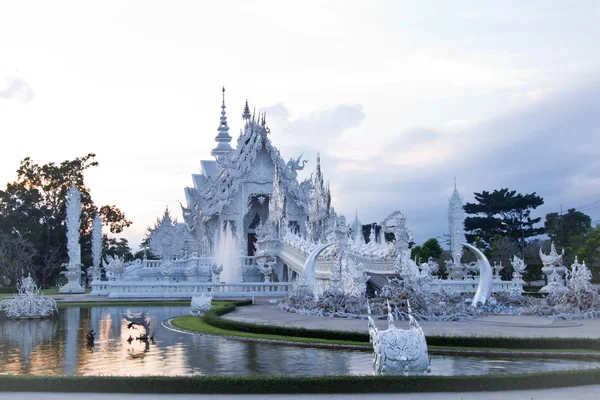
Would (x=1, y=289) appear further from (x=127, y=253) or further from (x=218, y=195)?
(x=127, y=253)

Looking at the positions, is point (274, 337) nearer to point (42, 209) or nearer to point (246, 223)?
point (246, 223)

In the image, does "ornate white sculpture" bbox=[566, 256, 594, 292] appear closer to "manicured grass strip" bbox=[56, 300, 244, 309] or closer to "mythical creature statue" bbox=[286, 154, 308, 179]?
"manicured grass strip" bbox=[56, 300, 244, 309]

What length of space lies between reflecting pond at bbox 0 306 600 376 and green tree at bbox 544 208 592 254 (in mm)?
53425

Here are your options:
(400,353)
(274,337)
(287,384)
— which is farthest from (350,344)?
(287,384)

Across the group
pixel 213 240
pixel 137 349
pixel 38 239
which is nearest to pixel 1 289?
pixel 38 239

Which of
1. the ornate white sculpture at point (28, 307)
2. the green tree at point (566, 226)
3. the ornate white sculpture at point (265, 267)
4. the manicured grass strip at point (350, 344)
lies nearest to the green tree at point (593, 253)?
the green tree at point (566, 226)

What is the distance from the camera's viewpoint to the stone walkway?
17.9 metres

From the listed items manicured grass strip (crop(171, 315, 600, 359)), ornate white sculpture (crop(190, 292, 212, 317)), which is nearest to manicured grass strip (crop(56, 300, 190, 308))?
ornate white sculpture (crop(190, 292, 212, 317))

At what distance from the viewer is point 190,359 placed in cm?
1433

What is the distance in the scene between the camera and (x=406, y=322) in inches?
812

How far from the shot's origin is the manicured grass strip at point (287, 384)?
10570 mm

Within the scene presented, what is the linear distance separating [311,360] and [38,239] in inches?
1732

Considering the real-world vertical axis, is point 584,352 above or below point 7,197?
below

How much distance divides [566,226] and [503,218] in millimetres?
6576
